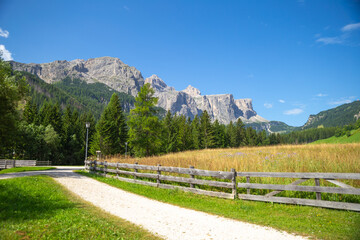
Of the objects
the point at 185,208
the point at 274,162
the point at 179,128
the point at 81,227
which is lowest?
the point at 185,208

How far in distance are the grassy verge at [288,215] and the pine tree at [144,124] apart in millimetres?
Result: 18345

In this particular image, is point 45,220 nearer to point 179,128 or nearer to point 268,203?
point 268,203

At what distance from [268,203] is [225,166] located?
4.10m

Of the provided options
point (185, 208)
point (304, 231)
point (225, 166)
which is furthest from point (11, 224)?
point (225, 166)

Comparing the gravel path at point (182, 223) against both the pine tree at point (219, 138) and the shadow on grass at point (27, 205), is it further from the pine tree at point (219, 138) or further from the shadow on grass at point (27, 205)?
the pine tree at point (219, 138)

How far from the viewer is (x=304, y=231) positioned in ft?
17.1

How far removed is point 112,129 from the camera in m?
48.9

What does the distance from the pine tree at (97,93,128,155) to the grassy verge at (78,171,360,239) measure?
41707mm

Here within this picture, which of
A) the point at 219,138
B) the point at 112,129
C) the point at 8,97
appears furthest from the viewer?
the point at 219,138

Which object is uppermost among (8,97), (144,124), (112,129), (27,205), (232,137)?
(8,97)

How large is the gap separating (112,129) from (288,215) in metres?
46.6

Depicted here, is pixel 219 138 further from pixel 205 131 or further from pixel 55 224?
pixel 55 224

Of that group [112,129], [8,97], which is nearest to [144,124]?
[8,97]

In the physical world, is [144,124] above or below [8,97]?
below
